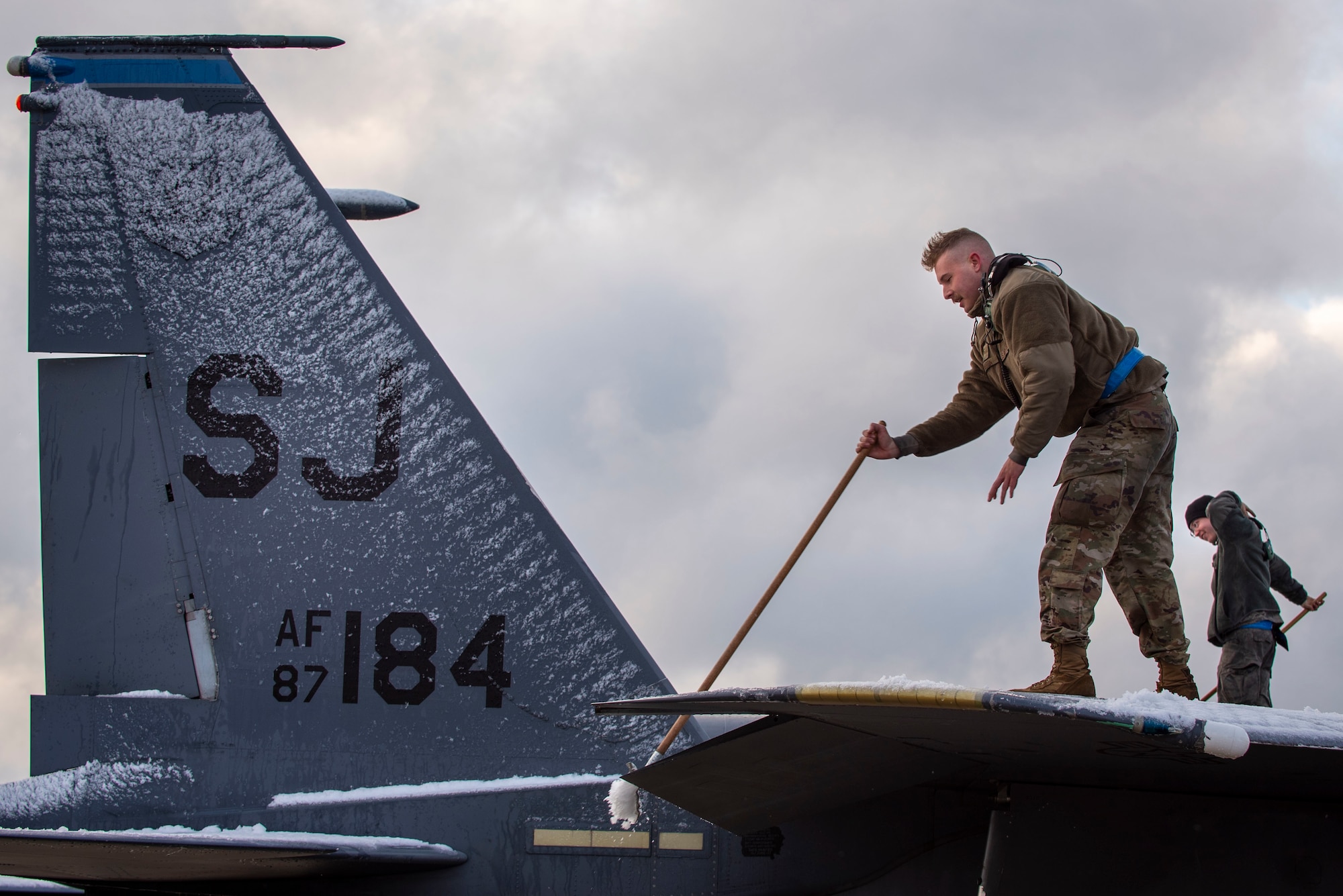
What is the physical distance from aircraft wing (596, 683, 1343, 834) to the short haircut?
5.68 ft

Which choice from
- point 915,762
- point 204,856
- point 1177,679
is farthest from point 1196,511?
point 204,856

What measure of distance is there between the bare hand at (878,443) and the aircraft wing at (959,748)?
52.0 inches

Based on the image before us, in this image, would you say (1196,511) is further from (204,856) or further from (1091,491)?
(204,856)

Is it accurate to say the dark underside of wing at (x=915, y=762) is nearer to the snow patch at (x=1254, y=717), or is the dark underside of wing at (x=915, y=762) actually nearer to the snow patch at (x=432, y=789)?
the snow patch at (x=1254, y=717)

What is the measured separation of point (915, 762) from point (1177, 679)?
4.47 ft

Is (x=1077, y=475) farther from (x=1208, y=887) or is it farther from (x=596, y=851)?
(x=596, y=851)

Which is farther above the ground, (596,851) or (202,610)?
(202,610)

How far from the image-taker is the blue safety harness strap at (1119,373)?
12.2 feet

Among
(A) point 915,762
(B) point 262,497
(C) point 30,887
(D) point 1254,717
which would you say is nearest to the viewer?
(D) point 1254,717

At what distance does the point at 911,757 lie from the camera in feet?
9.82

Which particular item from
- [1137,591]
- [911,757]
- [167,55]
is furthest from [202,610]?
[1137,591]

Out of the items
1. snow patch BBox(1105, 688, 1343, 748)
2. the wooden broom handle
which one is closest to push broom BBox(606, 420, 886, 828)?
the wooden broom handle

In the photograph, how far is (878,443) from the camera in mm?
4184

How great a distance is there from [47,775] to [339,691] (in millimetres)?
999
